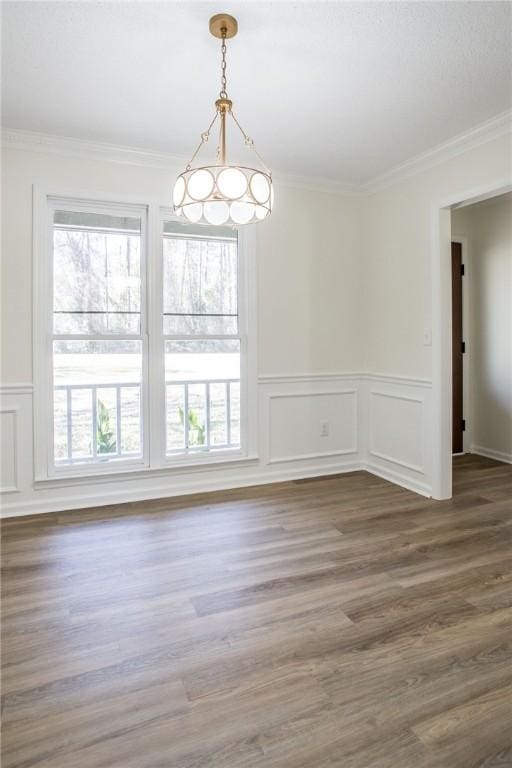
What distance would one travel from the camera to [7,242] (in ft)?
10.3

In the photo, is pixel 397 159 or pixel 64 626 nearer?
pixel 64 626

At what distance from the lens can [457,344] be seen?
16.2 feet

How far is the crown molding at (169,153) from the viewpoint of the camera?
3.05 meters

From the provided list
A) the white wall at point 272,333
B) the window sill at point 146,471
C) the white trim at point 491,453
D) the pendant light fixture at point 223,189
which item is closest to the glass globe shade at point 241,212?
the pendant light fixture at point 223,189

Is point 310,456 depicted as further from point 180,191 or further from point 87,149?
point 87,149

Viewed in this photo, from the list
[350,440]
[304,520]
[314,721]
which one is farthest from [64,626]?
[350,440]

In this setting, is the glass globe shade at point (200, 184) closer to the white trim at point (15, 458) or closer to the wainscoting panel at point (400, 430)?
the white trim at point (15, 458)

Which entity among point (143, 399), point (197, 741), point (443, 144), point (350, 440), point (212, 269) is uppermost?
point (443, 144)

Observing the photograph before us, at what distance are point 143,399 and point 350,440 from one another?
1.96 meters

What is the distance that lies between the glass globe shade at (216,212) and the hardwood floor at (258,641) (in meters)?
1.78

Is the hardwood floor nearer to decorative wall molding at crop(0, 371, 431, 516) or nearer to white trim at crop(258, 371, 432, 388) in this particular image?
decorative wall molding at crop(0, 371, 431, 516)

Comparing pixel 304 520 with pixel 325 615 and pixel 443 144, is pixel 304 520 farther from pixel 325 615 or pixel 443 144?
pixel 443 144

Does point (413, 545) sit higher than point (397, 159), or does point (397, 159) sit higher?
point (397, 159)

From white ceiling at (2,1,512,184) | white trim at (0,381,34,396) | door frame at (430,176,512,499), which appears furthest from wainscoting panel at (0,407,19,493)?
door frame at (430,176,512,499)
